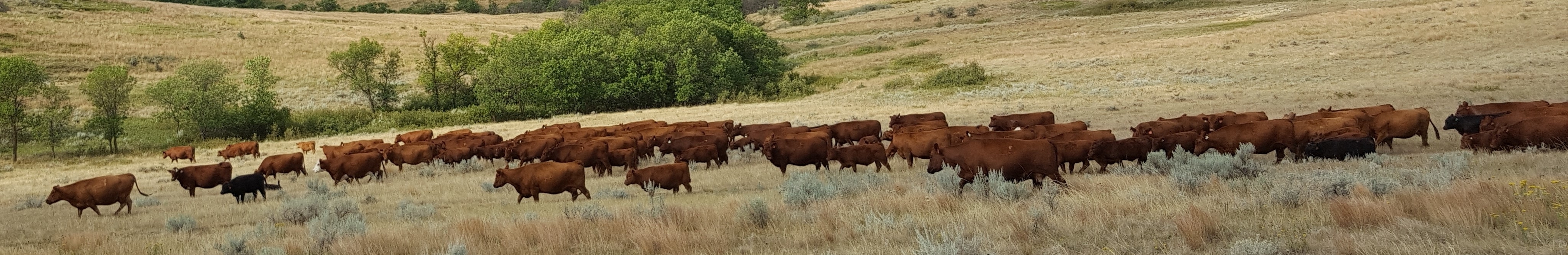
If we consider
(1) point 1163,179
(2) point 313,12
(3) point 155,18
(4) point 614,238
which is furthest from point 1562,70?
(2) point 313,12

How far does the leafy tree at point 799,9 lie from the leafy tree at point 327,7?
195 feet

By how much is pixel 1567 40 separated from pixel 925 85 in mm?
24178

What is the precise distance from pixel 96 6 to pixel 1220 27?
8760 cm

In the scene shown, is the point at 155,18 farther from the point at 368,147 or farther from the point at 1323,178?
the point at 1323,178

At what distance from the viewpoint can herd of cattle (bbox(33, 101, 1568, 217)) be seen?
13.3 m

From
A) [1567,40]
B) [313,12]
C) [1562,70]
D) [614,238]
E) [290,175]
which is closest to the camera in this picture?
[614,238]

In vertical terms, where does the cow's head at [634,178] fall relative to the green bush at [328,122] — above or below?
above

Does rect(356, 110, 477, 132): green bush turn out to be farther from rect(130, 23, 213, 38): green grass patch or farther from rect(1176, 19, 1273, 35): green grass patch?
rect(130, 23, 213, 38): green grass patch

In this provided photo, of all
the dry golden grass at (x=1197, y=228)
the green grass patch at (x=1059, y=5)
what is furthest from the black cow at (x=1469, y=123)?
the green grass patch at (x=1059, y=5)

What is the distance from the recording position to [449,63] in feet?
174

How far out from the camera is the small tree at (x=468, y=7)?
499 ft

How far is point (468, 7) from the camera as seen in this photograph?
153 metres

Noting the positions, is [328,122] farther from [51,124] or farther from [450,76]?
[51,124]

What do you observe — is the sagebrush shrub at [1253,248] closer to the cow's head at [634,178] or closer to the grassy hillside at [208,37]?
the cow's head at [634,178]
